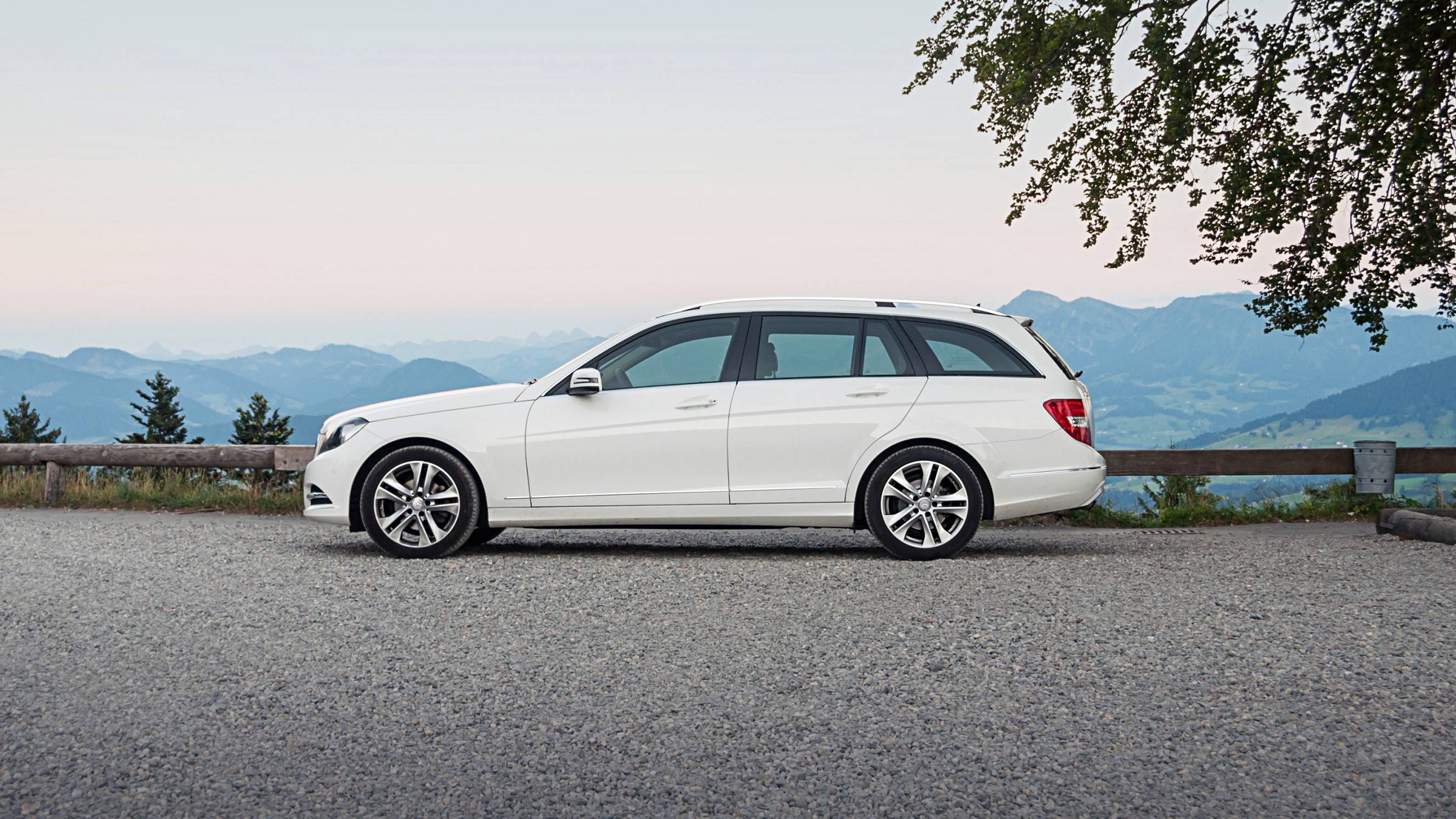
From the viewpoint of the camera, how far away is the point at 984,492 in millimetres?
8617

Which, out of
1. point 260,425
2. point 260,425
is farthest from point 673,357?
point 260,425

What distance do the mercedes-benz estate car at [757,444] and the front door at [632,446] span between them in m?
0.01

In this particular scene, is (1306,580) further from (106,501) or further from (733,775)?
(106,501)

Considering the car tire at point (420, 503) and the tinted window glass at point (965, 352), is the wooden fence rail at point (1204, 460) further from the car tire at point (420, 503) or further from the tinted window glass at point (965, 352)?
the car tire at point (420, 503)

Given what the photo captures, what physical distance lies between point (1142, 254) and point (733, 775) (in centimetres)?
1446

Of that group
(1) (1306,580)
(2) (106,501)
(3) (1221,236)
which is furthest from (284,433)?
(1) (1306,580)

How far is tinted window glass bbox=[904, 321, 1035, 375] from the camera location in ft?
28.6

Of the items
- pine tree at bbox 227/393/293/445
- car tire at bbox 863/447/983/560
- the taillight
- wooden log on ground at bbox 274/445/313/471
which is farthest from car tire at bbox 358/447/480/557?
pine tree at bbox 227/393/293/445

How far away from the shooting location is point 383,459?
873 cm

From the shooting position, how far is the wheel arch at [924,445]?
28.1 feet

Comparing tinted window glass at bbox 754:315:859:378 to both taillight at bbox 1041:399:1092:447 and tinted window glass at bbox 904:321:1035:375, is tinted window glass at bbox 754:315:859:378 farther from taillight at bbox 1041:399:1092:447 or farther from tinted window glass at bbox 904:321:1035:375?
taillight at bbox 1041:399:1092:447

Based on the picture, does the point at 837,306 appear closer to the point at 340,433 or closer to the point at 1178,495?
the point at 340,433

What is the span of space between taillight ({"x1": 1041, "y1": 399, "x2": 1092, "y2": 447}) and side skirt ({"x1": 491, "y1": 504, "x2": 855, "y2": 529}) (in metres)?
1.61

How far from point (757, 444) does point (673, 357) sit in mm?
920
